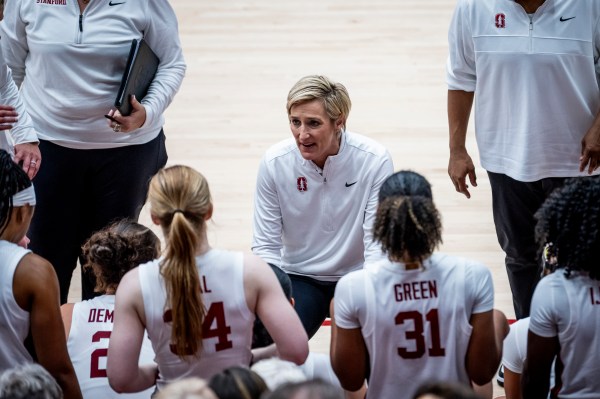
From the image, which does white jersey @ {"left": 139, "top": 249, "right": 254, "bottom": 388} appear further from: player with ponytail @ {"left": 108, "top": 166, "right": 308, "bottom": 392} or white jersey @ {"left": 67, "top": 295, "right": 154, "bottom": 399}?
white jersey @ {"left": 67, "top": 295, "right": 154, "bottom": 399}

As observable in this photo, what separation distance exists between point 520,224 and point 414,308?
3.73ft

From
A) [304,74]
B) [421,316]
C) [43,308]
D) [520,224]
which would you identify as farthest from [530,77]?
[304,74]

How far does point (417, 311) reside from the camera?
236cm

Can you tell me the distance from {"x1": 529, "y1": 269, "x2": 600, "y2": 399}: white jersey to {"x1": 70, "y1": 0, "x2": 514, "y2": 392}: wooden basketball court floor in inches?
59.7

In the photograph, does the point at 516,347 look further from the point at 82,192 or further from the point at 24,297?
the point at 82,192

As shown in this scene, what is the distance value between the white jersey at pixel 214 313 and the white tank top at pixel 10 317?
33 centimetres

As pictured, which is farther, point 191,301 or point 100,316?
point 100,316

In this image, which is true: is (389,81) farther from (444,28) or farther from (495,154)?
(495,154)

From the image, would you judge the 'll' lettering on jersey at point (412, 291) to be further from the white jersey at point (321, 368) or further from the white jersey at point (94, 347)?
the white jersey at point (94, 347)

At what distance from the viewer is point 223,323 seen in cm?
236

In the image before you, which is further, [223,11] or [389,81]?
[223,11]

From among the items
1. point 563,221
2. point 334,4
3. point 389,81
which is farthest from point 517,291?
point 334,4

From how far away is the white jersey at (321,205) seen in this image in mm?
3283

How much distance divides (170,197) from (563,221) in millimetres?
980
